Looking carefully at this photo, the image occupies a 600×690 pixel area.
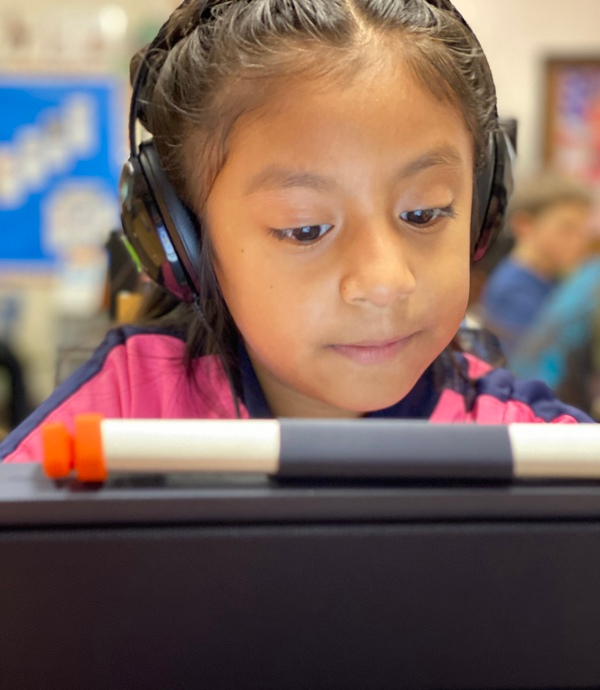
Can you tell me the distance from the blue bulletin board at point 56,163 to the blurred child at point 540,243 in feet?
5.99

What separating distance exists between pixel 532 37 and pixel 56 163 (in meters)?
2.38

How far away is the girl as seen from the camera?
64 cm

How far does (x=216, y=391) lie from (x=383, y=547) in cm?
53

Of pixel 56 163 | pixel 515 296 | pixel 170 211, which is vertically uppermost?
pixel 56 163

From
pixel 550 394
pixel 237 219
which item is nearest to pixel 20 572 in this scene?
pixel 237 219

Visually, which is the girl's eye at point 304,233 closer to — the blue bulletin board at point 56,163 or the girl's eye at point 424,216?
the girl's eye at point 424,216

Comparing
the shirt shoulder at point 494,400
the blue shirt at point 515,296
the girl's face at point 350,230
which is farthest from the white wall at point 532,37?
the girl's face at point 350,230

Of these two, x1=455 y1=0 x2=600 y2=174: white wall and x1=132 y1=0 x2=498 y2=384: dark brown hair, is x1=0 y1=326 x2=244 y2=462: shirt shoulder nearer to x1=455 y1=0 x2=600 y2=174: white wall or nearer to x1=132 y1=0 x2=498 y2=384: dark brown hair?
x1=132 y1=0 x2=498 y2=384: dark brown hair

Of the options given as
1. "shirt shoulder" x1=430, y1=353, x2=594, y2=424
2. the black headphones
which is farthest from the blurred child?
the black headphones

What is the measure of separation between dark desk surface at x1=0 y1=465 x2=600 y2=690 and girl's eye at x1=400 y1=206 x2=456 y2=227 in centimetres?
34

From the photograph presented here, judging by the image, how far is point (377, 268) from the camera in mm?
616

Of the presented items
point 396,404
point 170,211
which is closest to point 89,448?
point 170,211

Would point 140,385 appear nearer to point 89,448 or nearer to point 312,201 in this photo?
point 312,201

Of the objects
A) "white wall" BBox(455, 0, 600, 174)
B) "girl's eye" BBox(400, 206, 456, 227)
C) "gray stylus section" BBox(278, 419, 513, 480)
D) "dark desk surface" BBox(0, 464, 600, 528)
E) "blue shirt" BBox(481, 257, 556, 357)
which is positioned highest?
"white wall" BBox(455, 0, 600, 174)
